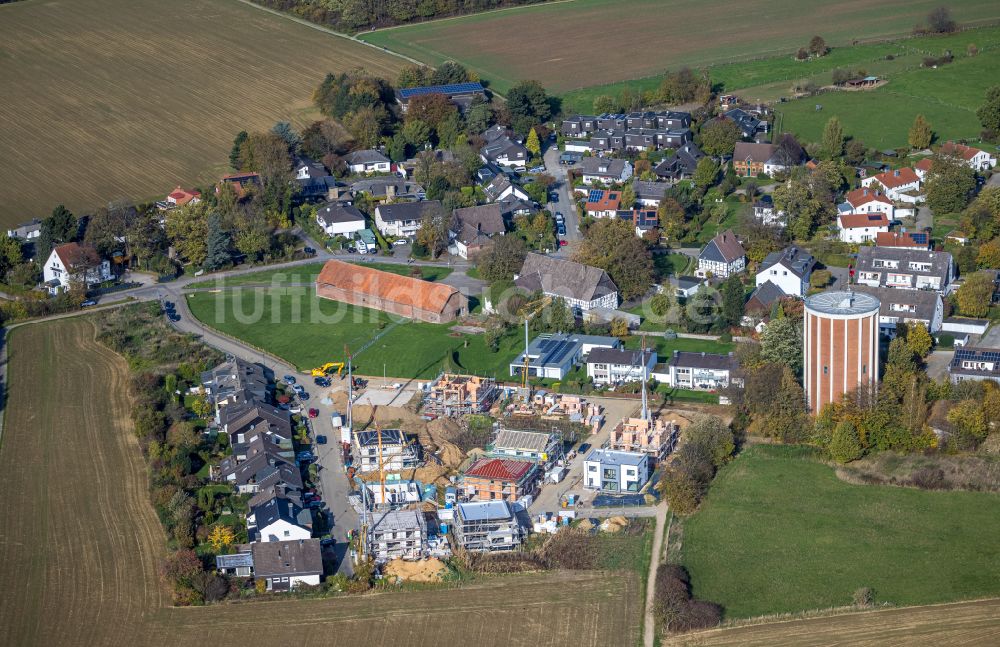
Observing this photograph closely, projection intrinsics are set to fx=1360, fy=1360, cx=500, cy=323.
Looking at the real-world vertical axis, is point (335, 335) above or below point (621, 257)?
below

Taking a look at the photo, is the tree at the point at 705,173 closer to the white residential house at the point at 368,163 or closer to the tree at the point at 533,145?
the tree at the point at 533,145

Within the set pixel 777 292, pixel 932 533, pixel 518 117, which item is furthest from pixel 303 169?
pixel 932 533

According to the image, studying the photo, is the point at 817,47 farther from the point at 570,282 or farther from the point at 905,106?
the point at 570,282

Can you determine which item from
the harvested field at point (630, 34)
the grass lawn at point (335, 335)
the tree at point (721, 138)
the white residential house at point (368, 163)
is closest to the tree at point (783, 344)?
the grass lawn at point (335, 335)

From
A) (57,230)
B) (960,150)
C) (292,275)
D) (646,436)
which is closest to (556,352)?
(646,436)

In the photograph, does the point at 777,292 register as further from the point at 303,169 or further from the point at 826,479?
the point at 303,169

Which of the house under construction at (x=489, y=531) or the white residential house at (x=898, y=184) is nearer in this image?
the house under construction at (x=489, y=531)
